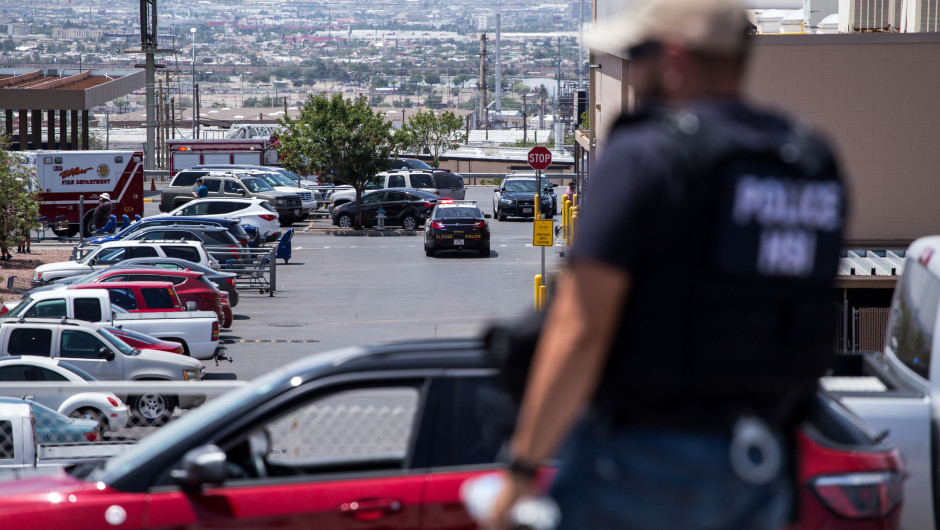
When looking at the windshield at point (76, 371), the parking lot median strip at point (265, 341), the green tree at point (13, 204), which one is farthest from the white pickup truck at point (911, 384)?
the green tree at point (13, 204)

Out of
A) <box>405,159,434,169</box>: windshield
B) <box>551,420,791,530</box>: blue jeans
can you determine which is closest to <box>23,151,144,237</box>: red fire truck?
<box>405,159,434,169</box>: windshield

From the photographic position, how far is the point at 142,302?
18438 mm

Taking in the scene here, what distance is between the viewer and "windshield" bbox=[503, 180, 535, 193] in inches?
1684

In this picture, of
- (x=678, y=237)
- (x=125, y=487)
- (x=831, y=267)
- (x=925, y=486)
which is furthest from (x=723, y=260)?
(x=925, y=486)

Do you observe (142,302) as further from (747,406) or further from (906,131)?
(747,406)

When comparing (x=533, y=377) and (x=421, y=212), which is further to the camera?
(x=421, y=212)

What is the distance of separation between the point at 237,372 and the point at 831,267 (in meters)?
15.9

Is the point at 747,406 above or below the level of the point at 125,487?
above

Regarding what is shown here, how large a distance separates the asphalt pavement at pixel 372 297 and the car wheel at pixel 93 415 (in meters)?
4.86

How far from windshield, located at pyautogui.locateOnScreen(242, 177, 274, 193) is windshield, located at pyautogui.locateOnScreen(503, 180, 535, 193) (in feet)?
29.2

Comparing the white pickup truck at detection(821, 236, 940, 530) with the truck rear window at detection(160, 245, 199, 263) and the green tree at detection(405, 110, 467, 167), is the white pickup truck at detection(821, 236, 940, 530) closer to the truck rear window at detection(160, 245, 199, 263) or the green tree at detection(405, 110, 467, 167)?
the truck rear window at detection(160, 245, 199, 263)

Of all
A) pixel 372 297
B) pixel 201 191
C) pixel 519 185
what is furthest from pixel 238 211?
pixel 519 185

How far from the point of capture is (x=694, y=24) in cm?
228

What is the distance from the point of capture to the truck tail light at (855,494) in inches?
159
